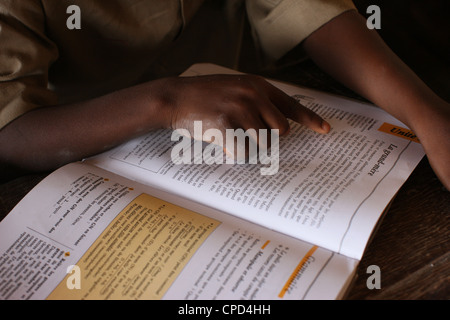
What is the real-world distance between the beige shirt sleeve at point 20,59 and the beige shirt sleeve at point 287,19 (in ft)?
1.20

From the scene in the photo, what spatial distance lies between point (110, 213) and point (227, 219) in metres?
0.13

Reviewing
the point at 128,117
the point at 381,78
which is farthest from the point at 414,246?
the point at 128,117

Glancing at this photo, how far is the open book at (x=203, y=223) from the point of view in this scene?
0.40 m

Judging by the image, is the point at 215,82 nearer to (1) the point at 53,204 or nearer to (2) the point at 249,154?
(2) the point at 249,154

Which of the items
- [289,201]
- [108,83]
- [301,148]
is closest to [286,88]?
[301,148]

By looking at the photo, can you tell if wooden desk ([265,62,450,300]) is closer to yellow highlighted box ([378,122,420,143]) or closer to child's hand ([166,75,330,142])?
yellow highlighted box ([378,122,420,143])

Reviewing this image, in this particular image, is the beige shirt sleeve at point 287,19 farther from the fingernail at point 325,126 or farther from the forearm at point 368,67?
the fingernail at point 325,126

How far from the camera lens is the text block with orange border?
0.40 metres

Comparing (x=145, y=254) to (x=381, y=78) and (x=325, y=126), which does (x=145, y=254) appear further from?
(x=381, y=78)

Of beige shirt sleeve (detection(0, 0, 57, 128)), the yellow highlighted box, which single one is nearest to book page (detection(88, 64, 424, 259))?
the yellow highlighted box

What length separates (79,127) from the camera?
544 millimetres

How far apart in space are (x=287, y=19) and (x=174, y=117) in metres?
0.30

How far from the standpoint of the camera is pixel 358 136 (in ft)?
1.86
